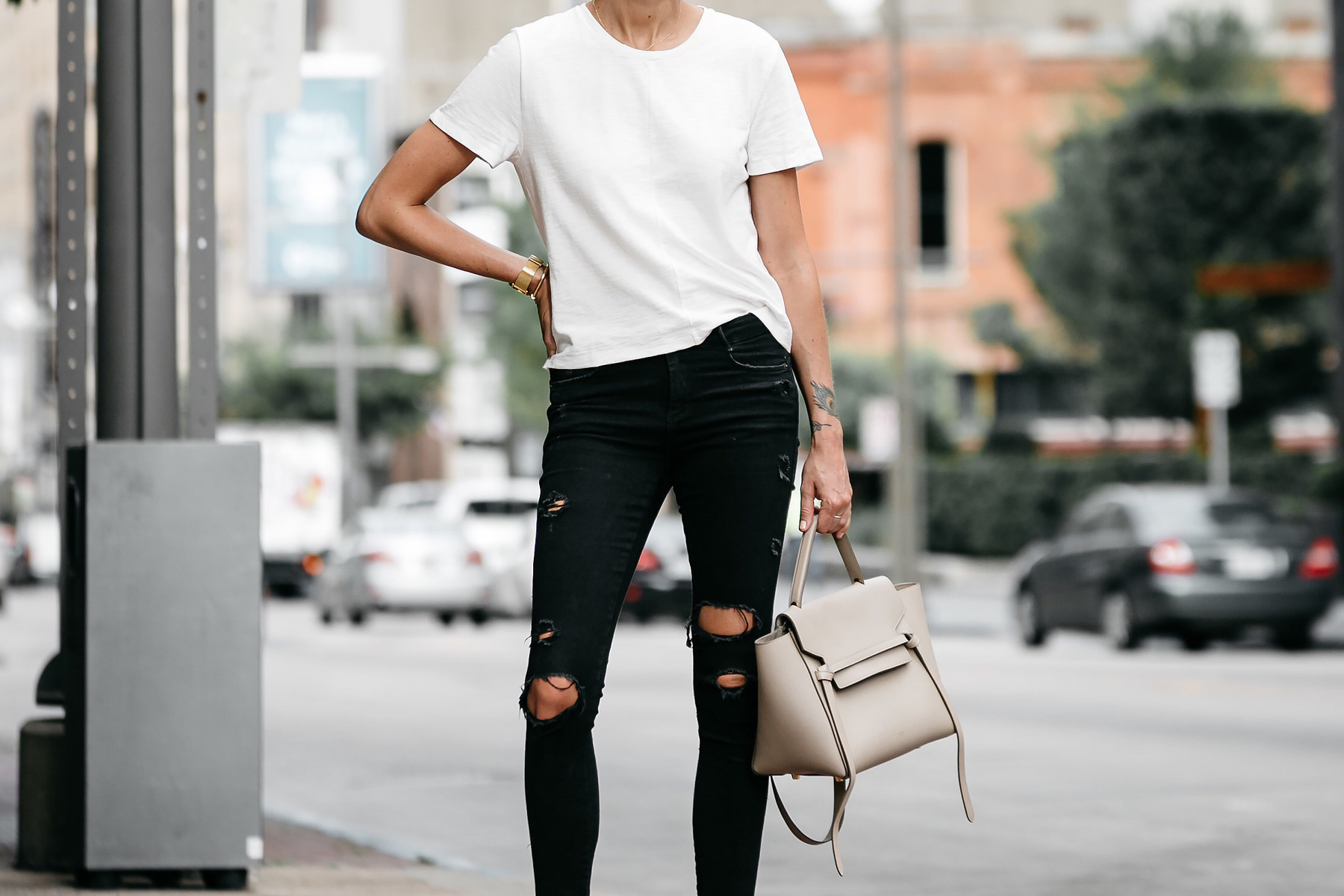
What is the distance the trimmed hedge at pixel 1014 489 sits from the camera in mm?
35344

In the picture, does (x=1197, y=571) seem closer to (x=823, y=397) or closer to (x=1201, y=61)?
(x=823, y=397)

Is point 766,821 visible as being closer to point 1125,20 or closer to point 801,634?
point 801,634

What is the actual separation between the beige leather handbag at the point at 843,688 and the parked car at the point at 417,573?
21555mm

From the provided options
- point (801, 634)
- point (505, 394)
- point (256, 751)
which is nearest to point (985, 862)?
point (256, 751)

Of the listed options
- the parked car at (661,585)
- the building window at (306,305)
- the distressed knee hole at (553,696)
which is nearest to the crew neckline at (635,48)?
the distressed knee hole at (553,696)

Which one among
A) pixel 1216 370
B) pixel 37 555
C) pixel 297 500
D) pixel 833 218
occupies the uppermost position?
pixel 833 218

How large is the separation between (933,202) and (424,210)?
4750cm

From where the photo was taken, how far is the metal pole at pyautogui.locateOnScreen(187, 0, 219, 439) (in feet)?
17.6

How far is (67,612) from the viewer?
540cm

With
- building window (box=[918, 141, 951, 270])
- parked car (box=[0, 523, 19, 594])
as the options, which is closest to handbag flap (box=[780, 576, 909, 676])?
parked car (box=[0, 523, 19, 594])

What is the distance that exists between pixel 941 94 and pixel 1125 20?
837 centimetres

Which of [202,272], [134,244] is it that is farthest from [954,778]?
[134,244]

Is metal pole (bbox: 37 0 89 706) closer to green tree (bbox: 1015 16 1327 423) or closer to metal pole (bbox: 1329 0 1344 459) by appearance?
metal pole (bbox: 1329 0 1344 459)

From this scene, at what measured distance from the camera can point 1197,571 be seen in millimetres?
17484
